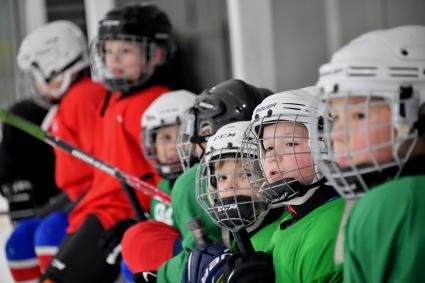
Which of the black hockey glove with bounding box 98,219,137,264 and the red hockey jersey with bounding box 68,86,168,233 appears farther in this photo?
the red hockey jersey with bounding box 68,86,168,233

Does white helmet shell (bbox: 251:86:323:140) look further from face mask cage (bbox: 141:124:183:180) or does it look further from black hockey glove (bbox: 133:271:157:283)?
face mask cage (bbox: 141:124:183:180)

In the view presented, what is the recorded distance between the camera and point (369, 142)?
1593mm

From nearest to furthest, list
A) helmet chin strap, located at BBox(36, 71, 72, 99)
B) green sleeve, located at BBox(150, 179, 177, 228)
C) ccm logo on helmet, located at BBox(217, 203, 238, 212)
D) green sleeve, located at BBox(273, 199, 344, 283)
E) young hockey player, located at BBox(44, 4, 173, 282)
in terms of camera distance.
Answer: green sleeve, located at BBox(273, 199, 344, 283)
ccm logo on helmet, located at BBox(217, 203, 238, 212)
green sleeve, located at BBox(150, 179, 177, 228)
young hockey player, located at BBox(44, 4, 173, 282)
helmet chin strap, located at BBox(36, 71, 72, 99)

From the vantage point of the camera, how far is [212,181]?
7.80ft

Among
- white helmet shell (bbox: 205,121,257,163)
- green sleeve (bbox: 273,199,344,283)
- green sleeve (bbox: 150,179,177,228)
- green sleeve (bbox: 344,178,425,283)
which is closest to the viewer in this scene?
green sleeve (bbox: 344,178,425,283)

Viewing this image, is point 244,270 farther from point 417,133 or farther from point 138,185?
point 138,185

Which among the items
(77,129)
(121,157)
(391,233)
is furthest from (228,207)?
(77,129)

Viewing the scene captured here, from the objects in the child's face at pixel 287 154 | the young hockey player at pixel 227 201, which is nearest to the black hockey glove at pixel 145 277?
the young hockey player at pixel 227 201

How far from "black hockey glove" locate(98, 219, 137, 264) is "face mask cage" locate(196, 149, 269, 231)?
1057 millimetres

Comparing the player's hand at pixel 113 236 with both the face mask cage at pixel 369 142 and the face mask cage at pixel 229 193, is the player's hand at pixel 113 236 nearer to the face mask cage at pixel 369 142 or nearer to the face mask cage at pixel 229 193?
the face mask cage at pixel 229 193

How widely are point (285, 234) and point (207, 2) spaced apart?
2010 millimetres

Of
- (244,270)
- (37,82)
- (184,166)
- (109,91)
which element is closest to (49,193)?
(37,82)

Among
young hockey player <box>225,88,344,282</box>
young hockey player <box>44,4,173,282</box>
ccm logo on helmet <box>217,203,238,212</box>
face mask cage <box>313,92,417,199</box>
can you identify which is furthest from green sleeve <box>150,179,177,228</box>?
face mask cage <box>313,92,417,199</box>

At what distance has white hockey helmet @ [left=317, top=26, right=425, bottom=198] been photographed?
160 centimetres
